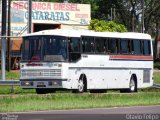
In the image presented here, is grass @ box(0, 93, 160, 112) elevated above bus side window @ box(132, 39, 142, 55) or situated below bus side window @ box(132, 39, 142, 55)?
below

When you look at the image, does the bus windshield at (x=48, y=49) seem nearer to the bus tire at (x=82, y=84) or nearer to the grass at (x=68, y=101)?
the bus tire at (x=82, y=84)

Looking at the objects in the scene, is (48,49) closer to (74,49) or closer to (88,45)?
(74,49)

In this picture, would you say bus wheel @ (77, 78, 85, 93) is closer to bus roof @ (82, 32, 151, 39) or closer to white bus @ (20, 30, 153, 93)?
white bus @ (20, 30, 153, 93)

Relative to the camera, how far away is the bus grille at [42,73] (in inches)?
1243

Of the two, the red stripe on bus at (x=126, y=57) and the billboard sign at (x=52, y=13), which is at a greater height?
the billboard sign at (x=52, y=13)

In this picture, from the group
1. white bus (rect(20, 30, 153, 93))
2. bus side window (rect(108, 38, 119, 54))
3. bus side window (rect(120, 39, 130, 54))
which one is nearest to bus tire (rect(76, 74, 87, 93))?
white bus (rect(20, 30, 153, 93))

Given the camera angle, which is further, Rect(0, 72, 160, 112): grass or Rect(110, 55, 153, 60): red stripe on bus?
Rect(110, 55, 153, 60): red stripe on bus

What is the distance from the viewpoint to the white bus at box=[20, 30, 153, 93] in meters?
31.6

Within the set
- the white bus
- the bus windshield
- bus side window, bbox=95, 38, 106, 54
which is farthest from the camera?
bus side window, bbox=95, 38, 106, 54

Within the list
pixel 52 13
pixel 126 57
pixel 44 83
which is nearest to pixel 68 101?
pixel 44 83

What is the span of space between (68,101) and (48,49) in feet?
17.1

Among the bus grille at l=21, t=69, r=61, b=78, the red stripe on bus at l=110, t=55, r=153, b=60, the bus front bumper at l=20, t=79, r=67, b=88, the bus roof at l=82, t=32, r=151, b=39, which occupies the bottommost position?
the bus front bumper at l=20, t=79, r=67, b=88

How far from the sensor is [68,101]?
88.1ft

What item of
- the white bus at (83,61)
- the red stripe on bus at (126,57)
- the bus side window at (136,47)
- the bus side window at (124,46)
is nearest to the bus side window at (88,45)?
the white bus at (83,61)
